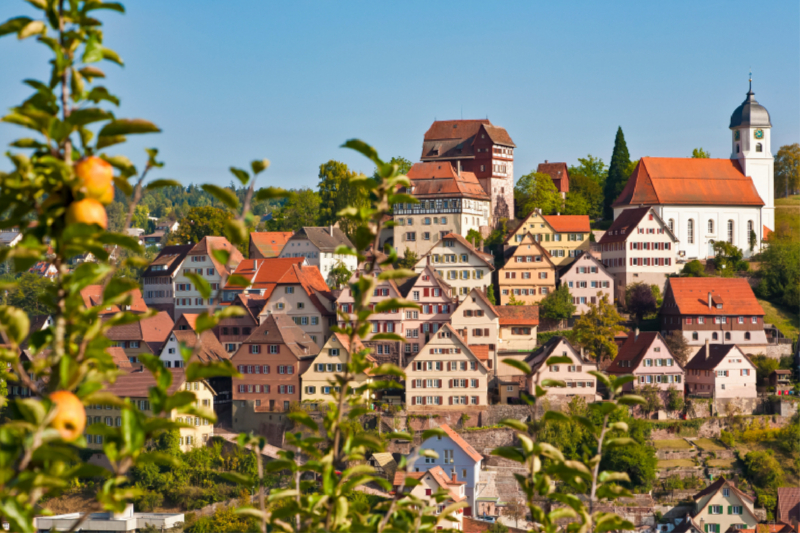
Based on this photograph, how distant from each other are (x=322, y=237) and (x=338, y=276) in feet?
20.7

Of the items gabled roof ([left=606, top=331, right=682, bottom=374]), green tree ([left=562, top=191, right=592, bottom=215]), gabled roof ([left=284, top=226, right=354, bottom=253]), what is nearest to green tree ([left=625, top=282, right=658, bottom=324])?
gabled roof ([left=606, top=331, right=682, bottom=374])

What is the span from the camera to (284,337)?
52656 millimetres

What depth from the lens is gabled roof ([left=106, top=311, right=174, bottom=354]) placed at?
56.0 meters

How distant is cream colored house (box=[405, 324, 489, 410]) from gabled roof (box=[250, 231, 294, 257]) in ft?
83.2

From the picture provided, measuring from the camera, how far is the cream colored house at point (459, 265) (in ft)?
199

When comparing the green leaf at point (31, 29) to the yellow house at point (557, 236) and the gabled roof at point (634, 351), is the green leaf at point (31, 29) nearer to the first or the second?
the gabled roof at point (634, 351)

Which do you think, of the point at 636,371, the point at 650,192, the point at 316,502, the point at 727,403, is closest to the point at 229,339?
the point at 636,371

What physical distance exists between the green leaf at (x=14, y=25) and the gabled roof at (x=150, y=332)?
52.7 m

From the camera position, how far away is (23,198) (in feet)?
12.1

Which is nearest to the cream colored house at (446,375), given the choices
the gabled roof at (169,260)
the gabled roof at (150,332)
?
the gabled roof at (150,332)

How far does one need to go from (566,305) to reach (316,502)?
53853 mm

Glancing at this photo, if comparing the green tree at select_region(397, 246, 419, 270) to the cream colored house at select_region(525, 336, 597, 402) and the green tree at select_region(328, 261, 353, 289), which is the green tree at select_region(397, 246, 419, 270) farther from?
the cream colored house at select_region(525, 336, 597, 402)

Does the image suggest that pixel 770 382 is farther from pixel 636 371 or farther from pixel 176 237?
pixel 176 237

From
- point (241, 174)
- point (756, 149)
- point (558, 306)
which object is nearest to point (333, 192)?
point (558, 306)
